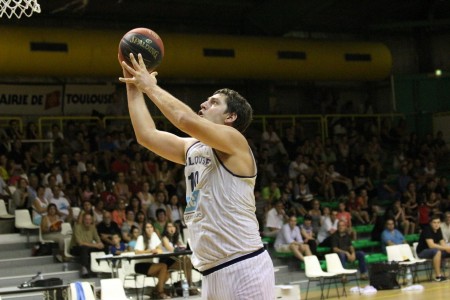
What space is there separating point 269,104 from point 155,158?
241 inches

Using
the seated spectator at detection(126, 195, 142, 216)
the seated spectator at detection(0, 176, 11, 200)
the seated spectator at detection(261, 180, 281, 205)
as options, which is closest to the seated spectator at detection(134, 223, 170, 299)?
the seated spectator at detection(126, 195, 142, 216)

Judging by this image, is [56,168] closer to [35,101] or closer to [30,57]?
[30,57]

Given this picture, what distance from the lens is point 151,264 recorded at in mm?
14102

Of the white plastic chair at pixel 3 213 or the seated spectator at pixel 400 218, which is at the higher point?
the white plastic chair at pixel 3 213

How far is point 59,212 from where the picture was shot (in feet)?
50.8

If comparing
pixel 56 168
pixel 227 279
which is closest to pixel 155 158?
pixel 56 168

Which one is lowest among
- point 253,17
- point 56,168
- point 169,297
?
point 169,297

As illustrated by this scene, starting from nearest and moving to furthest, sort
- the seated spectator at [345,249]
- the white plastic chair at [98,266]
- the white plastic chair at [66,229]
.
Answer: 1. the white plastic chair at [98,266]
2. the white plastic chair at [66,229]
3. the seated spectator at [345,249]

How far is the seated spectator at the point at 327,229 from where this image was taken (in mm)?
16750

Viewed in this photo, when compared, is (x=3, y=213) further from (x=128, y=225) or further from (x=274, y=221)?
(x=274, y=221)

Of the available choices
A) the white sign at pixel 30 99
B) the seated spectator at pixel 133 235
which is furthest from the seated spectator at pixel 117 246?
the white sign at pixel 30 99

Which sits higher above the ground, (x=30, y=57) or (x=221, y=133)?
(x=30, y=57)

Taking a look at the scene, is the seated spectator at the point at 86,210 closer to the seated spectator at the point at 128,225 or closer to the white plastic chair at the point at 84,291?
the seated spectator at the point at 128,225

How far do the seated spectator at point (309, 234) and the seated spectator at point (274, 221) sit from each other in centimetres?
40
